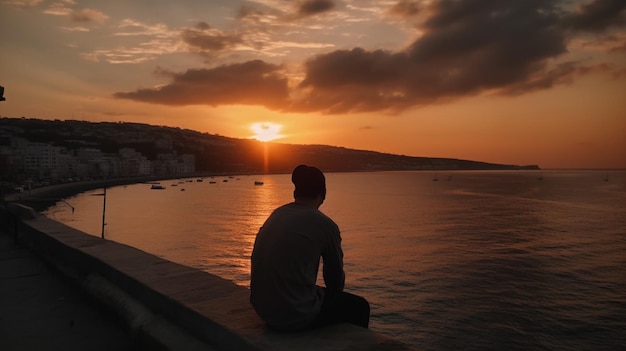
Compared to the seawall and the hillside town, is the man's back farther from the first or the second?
the hillside town

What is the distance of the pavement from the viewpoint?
13.8 ft

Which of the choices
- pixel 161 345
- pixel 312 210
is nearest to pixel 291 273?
pixel 312 210

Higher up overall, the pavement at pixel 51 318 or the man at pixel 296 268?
the man at pixel 296 268

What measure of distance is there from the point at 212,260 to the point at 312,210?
2646 centimetres

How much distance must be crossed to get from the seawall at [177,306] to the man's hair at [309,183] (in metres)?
1.02

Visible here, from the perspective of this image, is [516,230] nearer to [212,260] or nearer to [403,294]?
[403,294]

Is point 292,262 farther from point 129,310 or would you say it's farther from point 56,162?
point 56,162

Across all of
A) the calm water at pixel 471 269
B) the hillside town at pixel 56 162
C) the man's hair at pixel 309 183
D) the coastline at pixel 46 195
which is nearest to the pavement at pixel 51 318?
the man's hair at pixel 309 183

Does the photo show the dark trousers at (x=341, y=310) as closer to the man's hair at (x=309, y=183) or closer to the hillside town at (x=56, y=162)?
the man's hair at (x=309, y=183)

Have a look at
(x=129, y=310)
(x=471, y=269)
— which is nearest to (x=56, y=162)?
(x=471, y=269)

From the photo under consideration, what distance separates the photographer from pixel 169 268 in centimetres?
530

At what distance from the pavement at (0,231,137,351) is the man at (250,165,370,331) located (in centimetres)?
179

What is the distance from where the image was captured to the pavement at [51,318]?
420 cm

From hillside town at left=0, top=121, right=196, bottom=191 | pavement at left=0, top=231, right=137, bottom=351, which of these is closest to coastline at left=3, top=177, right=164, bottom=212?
hillside town at left=0, top=121, right=196, bottom=191
